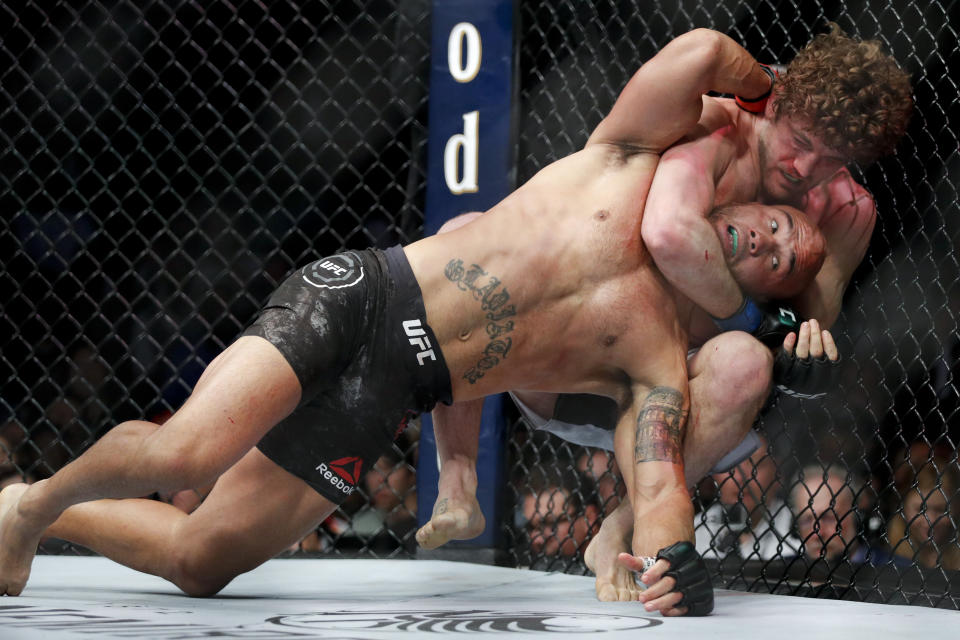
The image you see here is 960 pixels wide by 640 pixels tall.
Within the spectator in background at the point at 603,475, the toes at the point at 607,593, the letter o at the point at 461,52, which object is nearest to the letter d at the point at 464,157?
the letter o at the point at 461,52

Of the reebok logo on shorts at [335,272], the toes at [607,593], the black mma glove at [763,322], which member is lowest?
the toes at [607,593]

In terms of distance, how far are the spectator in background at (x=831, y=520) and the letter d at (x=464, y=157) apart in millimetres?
1000

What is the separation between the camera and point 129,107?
3.21m

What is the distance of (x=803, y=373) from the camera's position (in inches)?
65.6

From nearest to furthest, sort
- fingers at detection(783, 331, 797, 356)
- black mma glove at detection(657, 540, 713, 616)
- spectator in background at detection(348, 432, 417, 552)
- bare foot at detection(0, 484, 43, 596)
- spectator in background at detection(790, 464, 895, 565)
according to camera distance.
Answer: black mma glove at detection(657, 540, 713, 616) → bare foot at detection(0, 484, 43, 596) → fingers at detection(783, 331, 797, 356) → spectator in background at detection(790, 464, 895, 565) → spectator in background at detection(348, 432, 417, 552)

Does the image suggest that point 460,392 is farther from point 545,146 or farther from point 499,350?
point 545,146

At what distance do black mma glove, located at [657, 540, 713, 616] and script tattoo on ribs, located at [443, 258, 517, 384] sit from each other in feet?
1.28

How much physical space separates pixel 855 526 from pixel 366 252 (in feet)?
4.52

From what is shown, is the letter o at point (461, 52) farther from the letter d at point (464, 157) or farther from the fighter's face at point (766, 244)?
the fighter's face at point (766, 244)

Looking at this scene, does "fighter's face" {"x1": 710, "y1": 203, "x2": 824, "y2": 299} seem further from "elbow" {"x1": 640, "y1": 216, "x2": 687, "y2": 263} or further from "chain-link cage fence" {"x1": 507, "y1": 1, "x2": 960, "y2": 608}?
"chain-link cage fence" {"x1": 507, "y1": 1, "x2": 960, "y2": 608}

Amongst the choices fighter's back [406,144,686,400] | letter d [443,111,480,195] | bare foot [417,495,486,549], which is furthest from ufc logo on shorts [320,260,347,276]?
letter d [443,111,480,195]

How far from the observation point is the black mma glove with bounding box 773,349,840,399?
1646 millimetres

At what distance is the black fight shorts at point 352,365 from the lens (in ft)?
5.19

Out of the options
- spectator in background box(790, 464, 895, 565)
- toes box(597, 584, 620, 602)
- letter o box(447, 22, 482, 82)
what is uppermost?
letter o box(447, 22, 482, 82)
